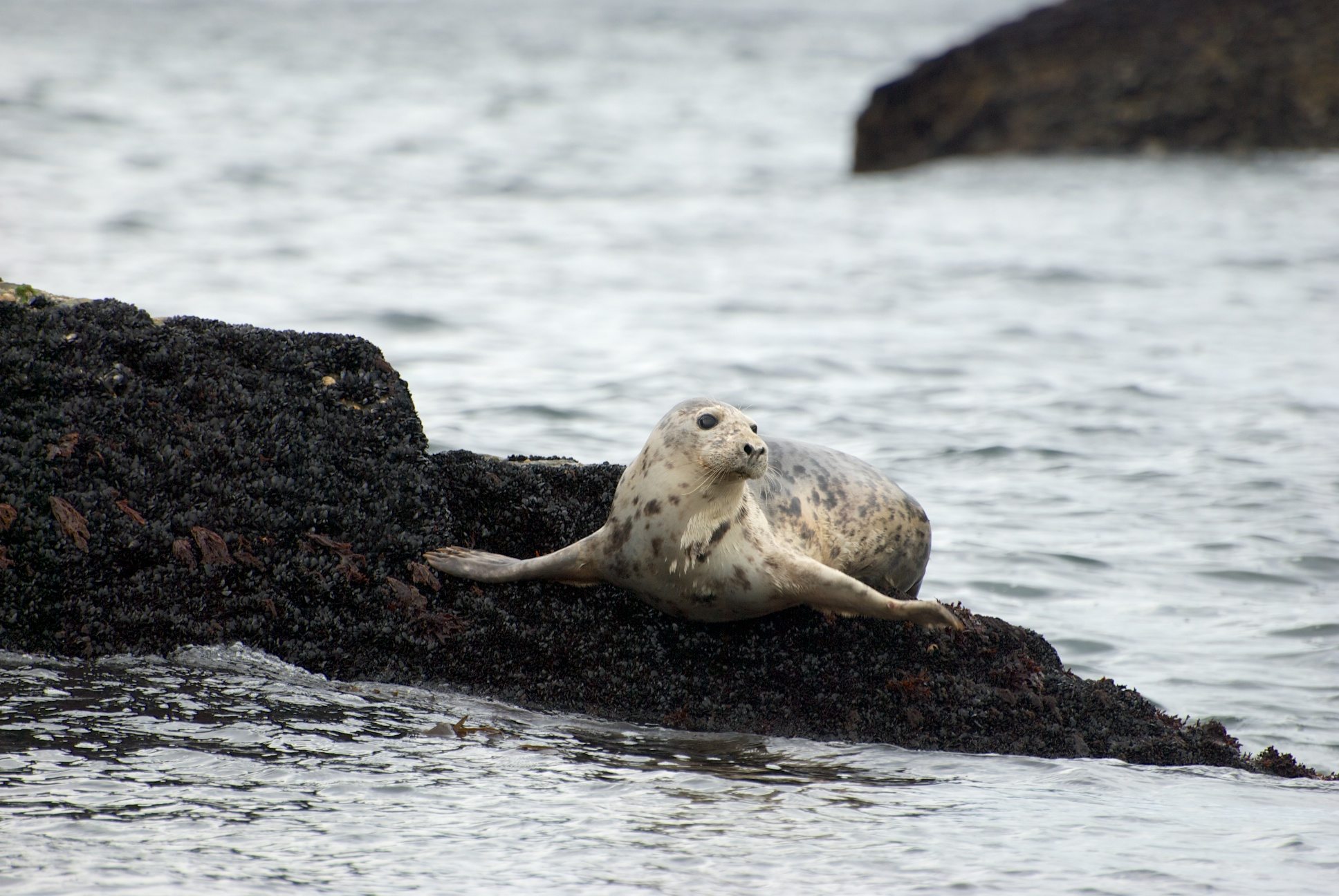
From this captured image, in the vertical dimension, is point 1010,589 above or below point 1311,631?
above

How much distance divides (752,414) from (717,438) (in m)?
6.53

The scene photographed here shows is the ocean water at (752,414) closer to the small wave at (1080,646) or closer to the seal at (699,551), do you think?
the small wave at (1080,646)

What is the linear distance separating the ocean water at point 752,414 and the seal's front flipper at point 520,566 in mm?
481

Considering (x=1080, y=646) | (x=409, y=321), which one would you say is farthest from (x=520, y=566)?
(x=409, y=321)

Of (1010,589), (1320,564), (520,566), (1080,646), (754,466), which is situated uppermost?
(754,466)

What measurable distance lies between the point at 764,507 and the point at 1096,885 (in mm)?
2143

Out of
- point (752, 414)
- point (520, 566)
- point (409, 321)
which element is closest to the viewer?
point (520, 566)

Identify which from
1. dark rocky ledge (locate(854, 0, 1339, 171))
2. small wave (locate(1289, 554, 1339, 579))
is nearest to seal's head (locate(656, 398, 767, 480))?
small wave (locate(1289, 554, 1339, 579))

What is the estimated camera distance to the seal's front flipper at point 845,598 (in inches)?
189

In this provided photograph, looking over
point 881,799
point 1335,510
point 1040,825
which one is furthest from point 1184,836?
point 1335,510

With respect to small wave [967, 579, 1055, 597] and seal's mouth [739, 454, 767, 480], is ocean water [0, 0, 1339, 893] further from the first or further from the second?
seal's mouth [739, 454, 767, 480]

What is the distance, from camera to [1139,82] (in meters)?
23.7

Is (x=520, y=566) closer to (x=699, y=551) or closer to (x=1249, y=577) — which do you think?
(x=699, y=551)

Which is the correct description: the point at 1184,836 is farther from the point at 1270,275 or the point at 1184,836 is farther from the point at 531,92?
the point at 531,92
